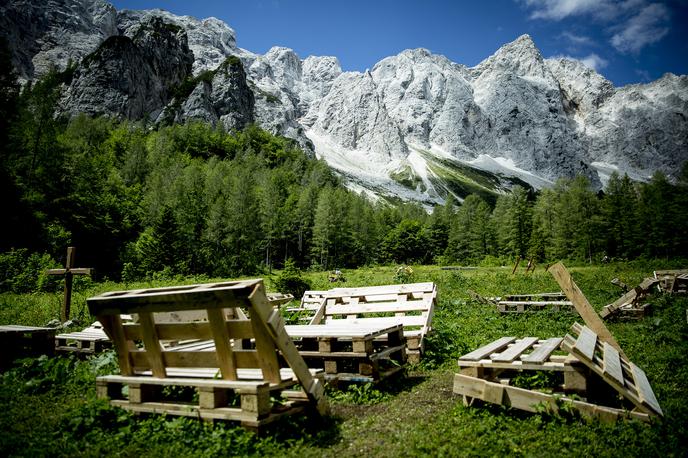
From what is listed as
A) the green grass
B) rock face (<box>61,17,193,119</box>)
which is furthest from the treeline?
the green grass

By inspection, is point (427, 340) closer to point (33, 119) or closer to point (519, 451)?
point (519, 451)

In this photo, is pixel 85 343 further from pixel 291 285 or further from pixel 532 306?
pixel 532 306

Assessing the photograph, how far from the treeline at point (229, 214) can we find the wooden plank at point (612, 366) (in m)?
29.3

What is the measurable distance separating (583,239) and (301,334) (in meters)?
73.2

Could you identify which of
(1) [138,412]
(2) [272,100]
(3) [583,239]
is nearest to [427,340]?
(1) [138,412]

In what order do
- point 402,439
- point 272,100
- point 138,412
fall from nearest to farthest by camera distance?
point 402,439, point 138,412, point 272,100

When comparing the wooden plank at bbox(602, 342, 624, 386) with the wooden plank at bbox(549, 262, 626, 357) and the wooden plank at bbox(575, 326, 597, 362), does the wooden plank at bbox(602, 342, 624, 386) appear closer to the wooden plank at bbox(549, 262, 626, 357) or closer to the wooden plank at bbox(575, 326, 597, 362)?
the wooden plank at bbox(575, 326, 597, 362)

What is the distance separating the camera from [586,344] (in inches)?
220

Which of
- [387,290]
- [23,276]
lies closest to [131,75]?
[23,276]

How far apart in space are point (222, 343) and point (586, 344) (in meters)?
5.05

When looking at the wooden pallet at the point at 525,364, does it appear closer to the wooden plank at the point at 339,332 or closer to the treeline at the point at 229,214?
the wooden plank at the point at 339,332

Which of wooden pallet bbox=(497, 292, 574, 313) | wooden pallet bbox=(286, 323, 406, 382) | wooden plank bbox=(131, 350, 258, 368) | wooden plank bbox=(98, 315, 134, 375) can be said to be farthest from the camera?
wooden pallet bbox=(497, 292, 574, 313)

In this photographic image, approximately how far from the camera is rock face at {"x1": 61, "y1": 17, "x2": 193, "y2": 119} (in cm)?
12344

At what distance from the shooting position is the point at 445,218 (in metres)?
101
